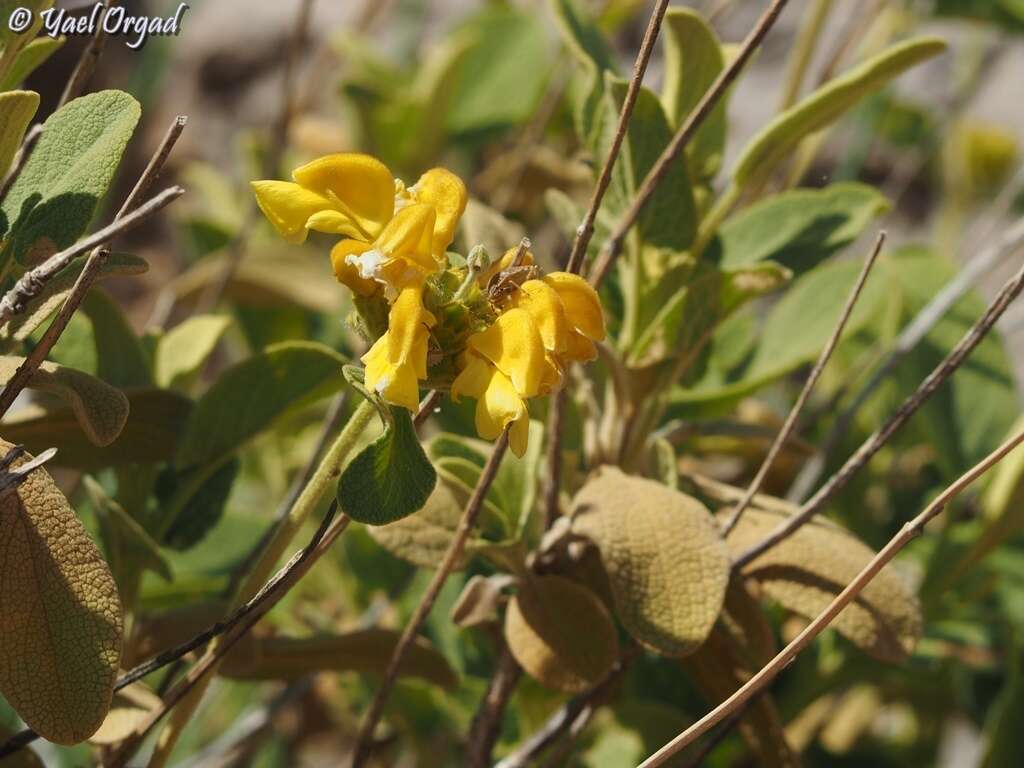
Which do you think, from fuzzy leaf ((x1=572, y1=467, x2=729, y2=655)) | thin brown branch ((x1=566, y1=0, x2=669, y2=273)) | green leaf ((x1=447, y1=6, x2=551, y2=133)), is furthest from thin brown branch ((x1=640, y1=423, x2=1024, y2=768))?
green leaf ((x1=447, y1=6, x2=551, y2=133))

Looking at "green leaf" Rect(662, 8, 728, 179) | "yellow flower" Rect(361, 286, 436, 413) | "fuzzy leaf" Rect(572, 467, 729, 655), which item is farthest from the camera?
"green leaf" Rect(662, 8, 728, 179)

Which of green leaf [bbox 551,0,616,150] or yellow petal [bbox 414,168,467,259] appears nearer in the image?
yellow petal [bbox 414,168,467,259]

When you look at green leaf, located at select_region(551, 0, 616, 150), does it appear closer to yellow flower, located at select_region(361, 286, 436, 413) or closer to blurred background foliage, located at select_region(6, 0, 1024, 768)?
blurred background foliage, located at select_region(6, 0, 1024, 768)

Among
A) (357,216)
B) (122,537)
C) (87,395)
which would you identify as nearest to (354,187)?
(357,216)

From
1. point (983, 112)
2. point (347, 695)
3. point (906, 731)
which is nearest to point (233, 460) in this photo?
point (347, 695)

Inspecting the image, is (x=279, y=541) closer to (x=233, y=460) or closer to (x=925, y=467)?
(x=233, y=460)

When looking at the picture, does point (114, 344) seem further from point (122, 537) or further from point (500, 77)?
point (500, 77)
